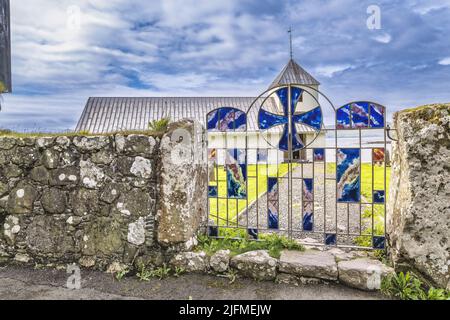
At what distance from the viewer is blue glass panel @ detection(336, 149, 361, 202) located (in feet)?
11.6

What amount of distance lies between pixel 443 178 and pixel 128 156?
3337 mm

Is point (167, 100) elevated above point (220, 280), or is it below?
above

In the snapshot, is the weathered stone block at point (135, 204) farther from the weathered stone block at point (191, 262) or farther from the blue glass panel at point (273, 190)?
the blue glass panel at point (273, 190)

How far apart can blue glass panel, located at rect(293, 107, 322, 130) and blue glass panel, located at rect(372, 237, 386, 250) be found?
4.80ft

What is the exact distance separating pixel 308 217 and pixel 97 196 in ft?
8.54

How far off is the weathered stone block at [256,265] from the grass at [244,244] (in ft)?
0.43

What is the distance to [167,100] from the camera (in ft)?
77.8

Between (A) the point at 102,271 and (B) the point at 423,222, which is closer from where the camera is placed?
(B) the point at 423,222

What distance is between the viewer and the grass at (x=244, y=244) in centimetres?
356

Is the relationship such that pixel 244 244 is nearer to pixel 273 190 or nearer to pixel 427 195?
pixel 273 190

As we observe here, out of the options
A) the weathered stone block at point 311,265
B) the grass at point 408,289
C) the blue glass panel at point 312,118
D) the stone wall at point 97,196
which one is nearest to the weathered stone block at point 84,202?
the stone wall at point 97,196
